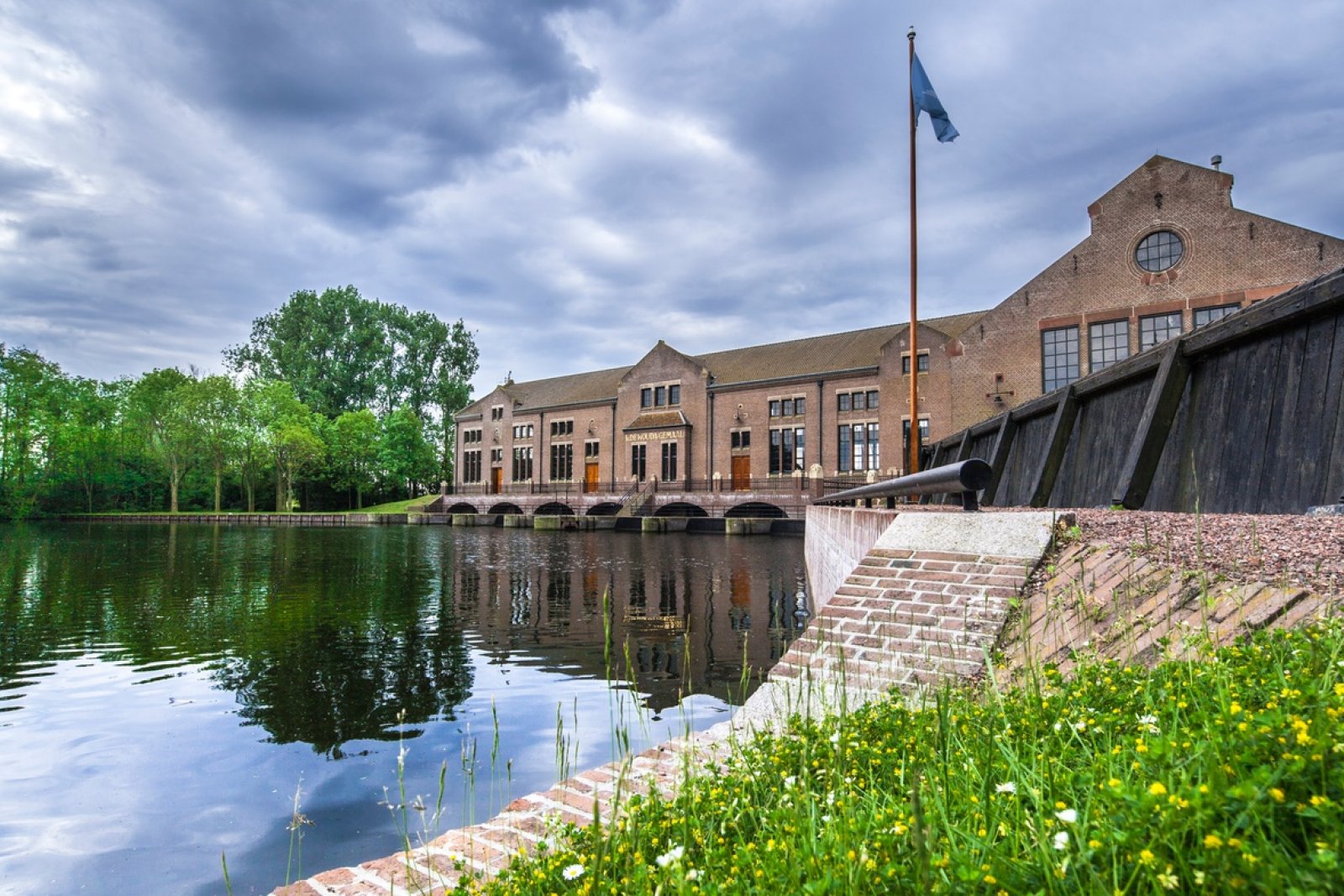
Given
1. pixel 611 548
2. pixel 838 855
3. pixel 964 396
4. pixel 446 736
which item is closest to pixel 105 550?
pixel 611 548

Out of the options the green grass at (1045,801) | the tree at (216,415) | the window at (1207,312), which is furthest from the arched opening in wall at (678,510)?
the green grass at (1045,801)

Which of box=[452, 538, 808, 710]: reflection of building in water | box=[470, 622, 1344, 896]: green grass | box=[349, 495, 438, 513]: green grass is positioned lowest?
box=[452, 538, 808, 710]: reflection of building in water

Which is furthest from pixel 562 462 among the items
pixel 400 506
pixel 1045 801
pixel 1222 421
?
pixel 1045 801

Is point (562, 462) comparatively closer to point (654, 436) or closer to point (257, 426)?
point (654, 436)

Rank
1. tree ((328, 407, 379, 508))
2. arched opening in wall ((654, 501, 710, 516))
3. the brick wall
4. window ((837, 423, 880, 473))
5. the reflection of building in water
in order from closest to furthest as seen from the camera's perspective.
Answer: the reflection of building in water → the brick wall → window ((837, 423, 880, 473)) → arched opening in wall ((654, 501, 710, 516)) → tree ((328, 407, 379, 508))

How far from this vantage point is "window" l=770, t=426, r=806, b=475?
42.5 metres

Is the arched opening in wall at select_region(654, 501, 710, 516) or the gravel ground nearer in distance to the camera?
the gravel ground

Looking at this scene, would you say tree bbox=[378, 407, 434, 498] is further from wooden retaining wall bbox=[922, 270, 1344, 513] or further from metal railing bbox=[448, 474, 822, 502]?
wooden retaining wall bbox=[922, 270, 1344, 513]

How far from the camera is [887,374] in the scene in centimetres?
3844

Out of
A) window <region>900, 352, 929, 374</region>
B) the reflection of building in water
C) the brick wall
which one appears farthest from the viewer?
window <region>900, 352, 929, 374</region>

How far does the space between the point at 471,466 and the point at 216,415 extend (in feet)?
63.9

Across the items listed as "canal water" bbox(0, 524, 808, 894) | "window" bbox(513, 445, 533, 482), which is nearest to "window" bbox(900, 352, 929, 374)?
"canal water" bbox(0, 524, 808, 894)

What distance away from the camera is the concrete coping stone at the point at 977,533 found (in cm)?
464

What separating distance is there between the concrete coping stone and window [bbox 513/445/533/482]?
173ft
